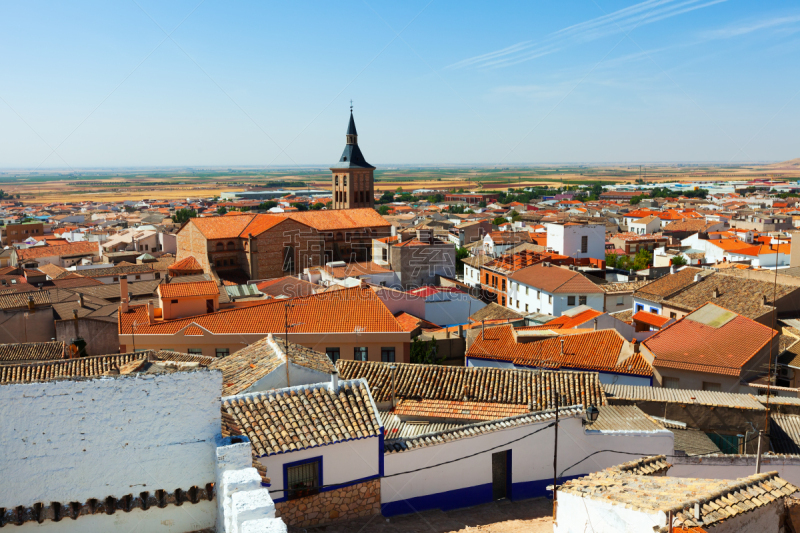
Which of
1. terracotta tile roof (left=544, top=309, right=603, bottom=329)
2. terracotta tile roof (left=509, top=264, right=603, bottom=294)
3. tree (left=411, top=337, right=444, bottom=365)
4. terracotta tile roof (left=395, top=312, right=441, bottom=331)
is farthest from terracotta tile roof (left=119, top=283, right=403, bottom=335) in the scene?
→ terracotta tile roof (left=509, top=264, right=603, bottom=294)

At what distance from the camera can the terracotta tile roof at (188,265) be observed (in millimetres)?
36938

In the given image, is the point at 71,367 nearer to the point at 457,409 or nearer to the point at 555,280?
the point at 457,409

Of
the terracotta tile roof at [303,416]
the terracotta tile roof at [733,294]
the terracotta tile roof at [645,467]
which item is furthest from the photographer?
the terracotta tile roof at [733,294]

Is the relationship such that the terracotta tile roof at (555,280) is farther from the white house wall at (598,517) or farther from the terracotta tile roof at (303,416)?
the white house wall at (598,517)

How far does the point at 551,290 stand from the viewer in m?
28.6

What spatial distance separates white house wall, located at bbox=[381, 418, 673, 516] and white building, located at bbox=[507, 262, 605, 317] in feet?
61.1

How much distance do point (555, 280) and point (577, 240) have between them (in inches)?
624

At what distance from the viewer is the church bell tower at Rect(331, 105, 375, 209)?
53.3 m

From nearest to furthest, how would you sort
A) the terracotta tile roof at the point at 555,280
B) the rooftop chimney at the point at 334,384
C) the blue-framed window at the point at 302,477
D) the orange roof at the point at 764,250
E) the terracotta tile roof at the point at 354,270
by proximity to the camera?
the blue-framed window at the point at 302,477 → the rooftop chimney at the point at 334,384 → the terracotta tile roof at the point at 555,280 → the terracotta tile roof at the point at 354,270 → the orange roof at the point at 764,250

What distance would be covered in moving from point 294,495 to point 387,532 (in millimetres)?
1370

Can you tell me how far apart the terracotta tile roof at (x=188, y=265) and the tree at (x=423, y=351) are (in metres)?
22.2

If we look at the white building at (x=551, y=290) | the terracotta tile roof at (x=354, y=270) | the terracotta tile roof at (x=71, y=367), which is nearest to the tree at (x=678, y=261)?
the white building at (x=551, y=290)

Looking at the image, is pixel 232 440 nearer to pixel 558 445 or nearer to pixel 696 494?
pixel 696 494

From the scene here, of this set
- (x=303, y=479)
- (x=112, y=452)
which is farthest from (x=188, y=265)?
(x=112, y=452)
